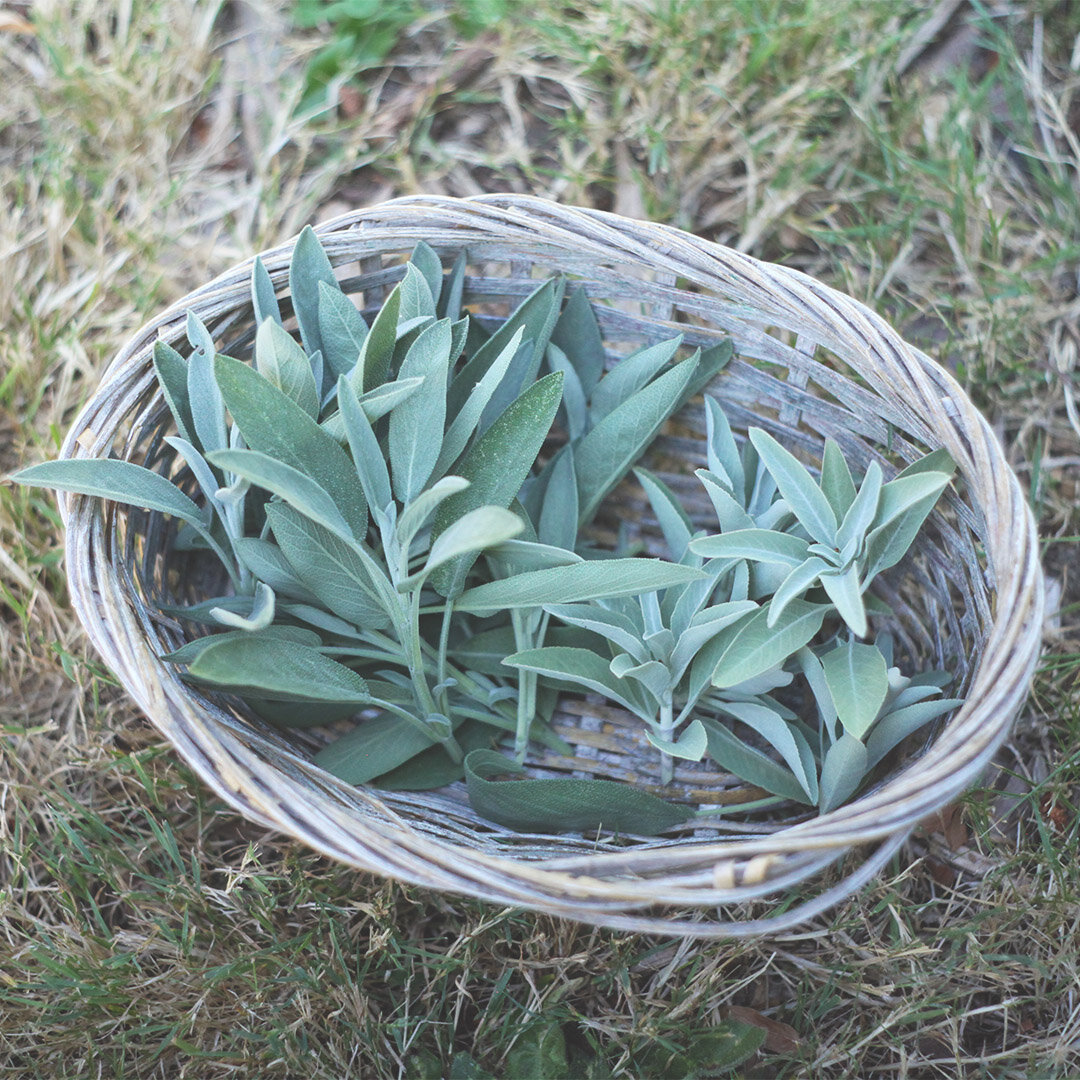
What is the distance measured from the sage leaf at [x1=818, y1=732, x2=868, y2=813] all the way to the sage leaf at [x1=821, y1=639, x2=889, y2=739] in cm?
2

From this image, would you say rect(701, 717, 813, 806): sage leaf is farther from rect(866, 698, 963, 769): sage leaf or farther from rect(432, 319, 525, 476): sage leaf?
rect(432, 319, 525, 476): sage leaf

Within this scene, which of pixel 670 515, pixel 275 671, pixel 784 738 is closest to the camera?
pixel 275 671

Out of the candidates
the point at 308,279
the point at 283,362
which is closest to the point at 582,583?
the point at 283,362

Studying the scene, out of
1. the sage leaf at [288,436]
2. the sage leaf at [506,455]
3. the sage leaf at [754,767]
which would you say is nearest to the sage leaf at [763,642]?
the sage leaf at [754,767]

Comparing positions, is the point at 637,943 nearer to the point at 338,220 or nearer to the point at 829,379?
the point at 829,379

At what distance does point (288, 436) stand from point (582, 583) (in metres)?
0.27

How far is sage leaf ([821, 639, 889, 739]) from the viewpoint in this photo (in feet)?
2.79

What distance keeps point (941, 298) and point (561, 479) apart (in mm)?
673

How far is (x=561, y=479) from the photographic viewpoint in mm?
1090

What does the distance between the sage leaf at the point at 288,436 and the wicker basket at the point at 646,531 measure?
191mm

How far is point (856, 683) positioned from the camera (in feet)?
2.91

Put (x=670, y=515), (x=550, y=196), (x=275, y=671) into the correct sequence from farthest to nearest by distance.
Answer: (x=550, y=196) < (x=670, y=515) < (x=275, y=671)

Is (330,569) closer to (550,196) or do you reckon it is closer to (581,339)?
(581,339)

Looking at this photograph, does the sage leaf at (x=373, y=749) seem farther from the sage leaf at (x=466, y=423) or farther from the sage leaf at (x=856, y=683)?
the sage leaf at (x=856, y=683)
